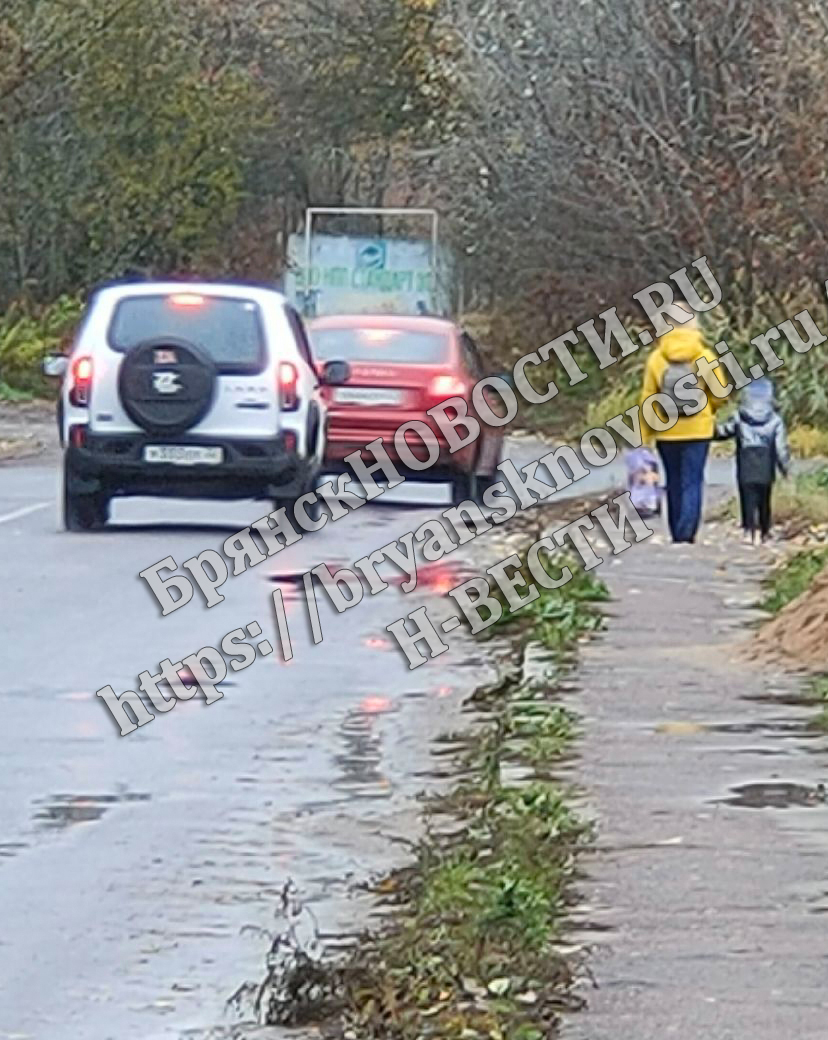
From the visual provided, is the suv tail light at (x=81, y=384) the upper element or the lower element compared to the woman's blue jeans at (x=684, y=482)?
upper

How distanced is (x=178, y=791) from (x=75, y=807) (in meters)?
0.50

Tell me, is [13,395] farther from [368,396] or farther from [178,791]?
[178,791]

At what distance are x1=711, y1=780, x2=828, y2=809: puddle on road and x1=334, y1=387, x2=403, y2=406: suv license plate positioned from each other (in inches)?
544

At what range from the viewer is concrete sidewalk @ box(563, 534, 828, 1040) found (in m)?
6.89

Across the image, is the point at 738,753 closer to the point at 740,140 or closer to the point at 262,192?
the point at 740,140

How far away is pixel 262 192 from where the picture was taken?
5025 centimetres

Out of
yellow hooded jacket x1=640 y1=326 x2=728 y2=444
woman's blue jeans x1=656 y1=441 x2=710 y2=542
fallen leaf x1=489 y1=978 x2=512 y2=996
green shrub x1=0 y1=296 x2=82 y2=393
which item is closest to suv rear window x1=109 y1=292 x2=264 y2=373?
yellow hooded jacket x1=640 y1=326 x2=728 y2=444

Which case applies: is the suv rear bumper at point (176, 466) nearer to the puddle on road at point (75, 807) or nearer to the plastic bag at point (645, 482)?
the plastic bag at point (645, 482)

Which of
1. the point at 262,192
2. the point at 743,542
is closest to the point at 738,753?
the point at 743,542

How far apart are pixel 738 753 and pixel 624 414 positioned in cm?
2157

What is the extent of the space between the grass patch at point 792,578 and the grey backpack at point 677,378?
1806mm

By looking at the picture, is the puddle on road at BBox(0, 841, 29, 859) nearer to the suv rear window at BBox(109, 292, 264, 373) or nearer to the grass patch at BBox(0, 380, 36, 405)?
the suv rear window at BBox(109, 292, 264, 373)

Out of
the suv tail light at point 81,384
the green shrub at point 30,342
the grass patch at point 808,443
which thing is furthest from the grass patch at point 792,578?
the green shrub at point 30,342

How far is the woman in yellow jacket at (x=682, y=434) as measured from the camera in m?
Answer: 19.5
